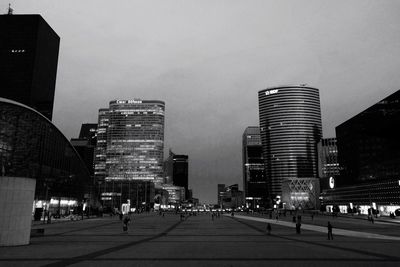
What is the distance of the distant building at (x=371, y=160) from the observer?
391 feet

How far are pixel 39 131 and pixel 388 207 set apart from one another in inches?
4523

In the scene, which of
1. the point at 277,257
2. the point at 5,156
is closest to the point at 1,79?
the point at 5,156

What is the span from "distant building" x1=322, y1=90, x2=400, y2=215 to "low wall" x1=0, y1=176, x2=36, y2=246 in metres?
101

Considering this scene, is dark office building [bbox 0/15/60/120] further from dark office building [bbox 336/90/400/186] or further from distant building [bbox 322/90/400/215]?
distant building [bbox 322/90/400/215]

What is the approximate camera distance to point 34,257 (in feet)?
65.6

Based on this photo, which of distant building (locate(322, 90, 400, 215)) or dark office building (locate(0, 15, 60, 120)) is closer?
distant building (locate(322, 90, 400, 215))

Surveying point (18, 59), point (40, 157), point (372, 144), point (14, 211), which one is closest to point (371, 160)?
point (372, 144)

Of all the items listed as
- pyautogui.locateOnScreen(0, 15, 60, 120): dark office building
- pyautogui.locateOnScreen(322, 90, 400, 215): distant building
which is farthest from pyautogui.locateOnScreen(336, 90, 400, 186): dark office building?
pyautogui.locateOnScreen(0, 15, 60, 120): dark office building

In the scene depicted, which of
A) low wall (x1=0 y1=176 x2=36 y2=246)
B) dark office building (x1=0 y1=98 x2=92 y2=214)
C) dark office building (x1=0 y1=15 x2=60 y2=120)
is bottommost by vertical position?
low wall (x1=0 y1=176 x2=36 y2=246)

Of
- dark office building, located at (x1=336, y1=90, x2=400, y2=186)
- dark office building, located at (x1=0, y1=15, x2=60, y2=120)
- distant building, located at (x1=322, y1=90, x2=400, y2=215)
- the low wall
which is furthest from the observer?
dark office building, located at (x1=0, y1=15, x2=60, y2=120)

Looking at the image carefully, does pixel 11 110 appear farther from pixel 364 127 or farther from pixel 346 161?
pixel 346 161

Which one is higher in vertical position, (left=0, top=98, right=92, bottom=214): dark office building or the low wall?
(left=0, top=98, right=92, bottom=214): dark office building

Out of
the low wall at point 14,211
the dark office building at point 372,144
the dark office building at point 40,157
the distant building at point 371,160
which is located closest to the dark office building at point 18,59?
the dark office building at point 40,157

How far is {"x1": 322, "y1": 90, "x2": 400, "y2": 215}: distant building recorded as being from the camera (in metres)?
119
